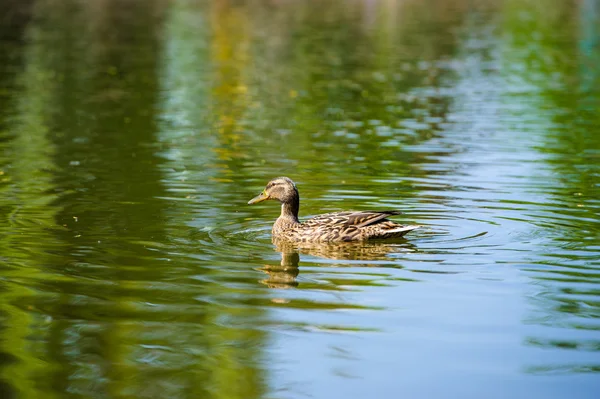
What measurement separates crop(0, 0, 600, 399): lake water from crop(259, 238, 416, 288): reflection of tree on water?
0.05m

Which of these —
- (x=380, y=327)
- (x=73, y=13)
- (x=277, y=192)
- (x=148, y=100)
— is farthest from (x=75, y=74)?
(x=73, y=13)

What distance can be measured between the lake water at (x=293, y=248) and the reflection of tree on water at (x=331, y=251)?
5 centimetres

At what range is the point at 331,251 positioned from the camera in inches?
496

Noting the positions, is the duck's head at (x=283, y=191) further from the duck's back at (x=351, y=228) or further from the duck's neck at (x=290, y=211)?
the duck's back at (x=351, y=228)

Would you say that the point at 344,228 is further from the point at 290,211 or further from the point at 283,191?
the point at 283,191

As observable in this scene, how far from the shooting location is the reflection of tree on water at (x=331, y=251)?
11656 millimetres

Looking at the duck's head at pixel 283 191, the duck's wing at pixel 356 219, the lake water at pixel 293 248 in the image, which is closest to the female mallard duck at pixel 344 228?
the duck's wing at pixel 356 219

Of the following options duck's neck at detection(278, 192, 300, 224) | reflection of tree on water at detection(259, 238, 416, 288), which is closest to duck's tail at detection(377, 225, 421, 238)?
reflection of tree on water at detection(259, 238, 416, 288)

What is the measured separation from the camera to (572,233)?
1309 centimetres

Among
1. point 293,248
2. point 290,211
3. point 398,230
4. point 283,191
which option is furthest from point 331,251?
point 283,191

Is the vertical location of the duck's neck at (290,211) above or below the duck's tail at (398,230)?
above

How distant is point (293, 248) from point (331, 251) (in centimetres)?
43

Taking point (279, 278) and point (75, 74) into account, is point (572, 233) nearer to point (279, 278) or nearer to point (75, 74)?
point (279, 278)

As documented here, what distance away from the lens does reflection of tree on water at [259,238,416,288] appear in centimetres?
1166
